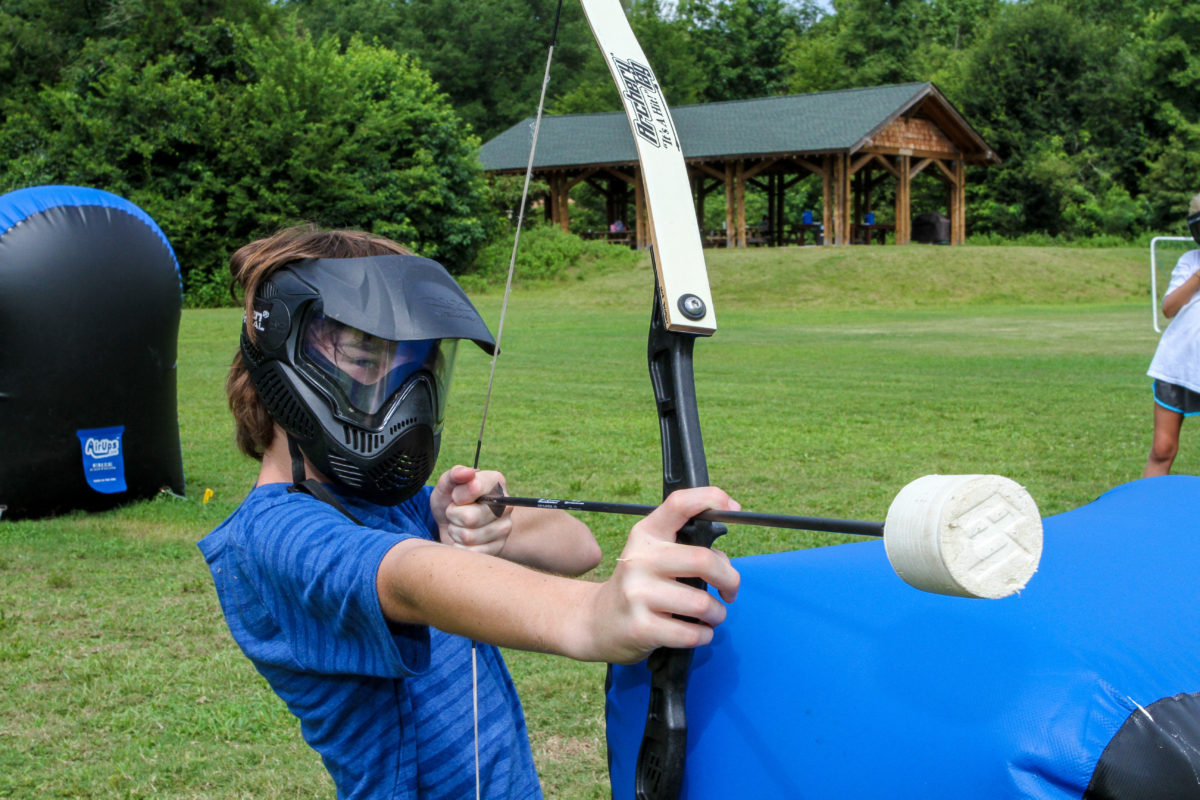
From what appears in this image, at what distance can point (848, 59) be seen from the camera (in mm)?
73312

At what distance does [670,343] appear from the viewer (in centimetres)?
160

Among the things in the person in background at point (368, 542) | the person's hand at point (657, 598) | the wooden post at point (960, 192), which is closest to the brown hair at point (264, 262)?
the person in background at point (368, 542)

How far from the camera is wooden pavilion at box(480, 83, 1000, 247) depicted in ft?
130

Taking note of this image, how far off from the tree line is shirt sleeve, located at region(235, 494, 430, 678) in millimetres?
19965

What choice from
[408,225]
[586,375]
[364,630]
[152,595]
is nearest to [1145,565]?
[364,630]

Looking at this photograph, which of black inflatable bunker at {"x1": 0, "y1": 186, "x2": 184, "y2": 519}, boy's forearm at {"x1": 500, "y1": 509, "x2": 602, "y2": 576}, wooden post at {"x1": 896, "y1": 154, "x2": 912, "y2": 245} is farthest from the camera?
wooden post at {"x1": 896, "y1": 154, "x2": 912, "y2": 245}

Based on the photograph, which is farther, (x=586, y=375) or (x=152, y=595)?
(x=586, y=375)

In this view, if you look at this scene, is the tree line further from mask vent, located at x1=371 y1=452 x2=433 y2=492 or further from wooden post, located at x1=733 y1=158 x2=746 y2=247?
mask vent, located at x1=371 y1=452 x2=433 y2=492

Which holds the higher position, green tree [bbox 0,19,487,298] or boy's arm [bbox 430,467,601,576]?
green tree [bbox 0,19,487,298]

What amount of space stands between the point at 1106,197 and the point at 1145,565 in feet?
173

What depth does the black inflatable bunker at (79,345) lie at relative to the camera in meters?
7.09

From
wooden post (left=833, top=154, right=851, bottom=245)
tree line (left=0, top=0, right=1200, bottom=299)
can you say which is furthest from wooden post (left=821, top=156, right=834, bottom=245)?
tree line (left=0, top=0, right=1200, bottom=299)

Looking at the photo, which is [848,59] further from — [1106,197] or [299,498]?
[299,498]

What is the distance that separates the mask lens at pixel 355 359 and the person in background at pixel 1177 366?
19.7 ft
